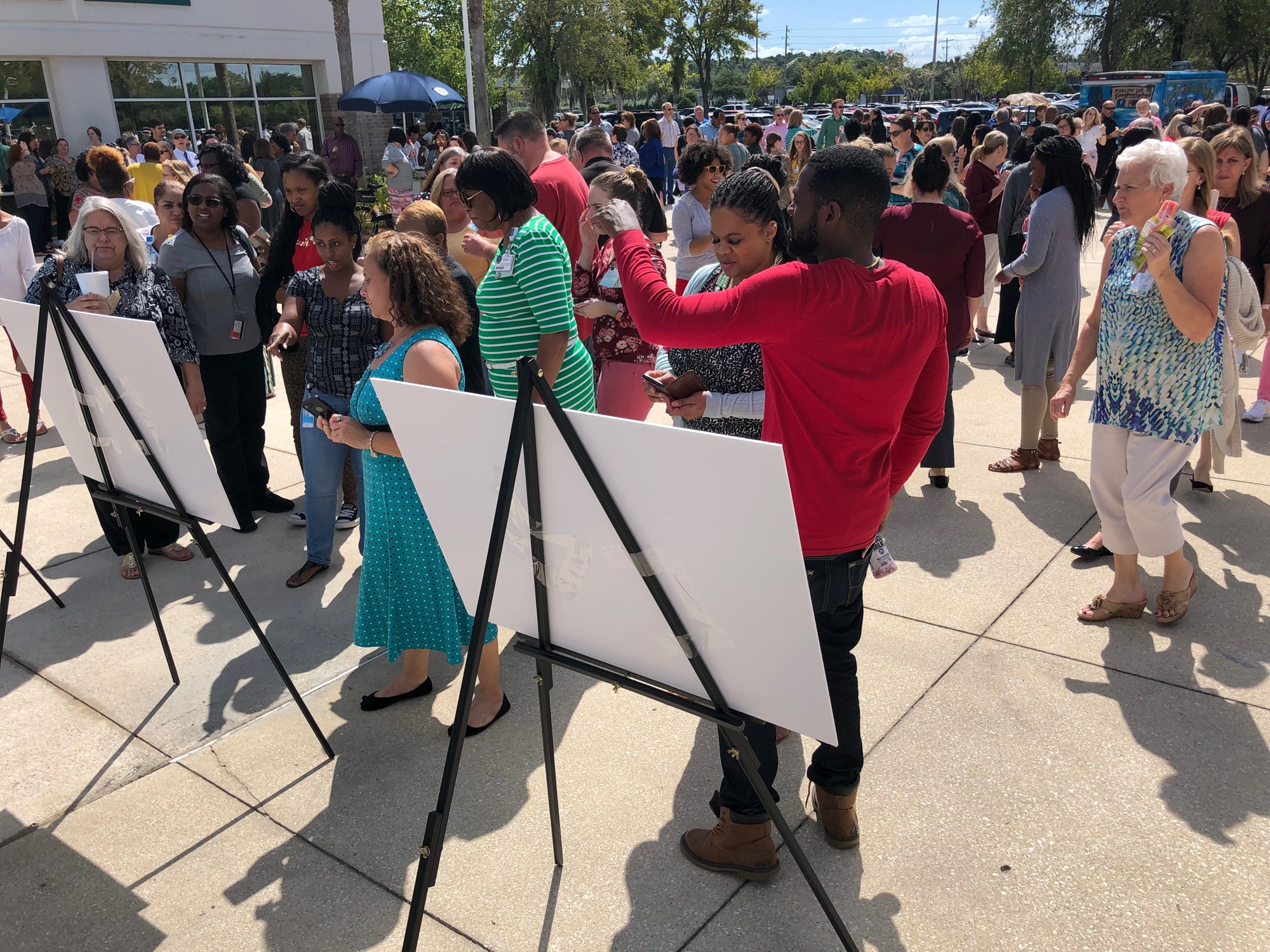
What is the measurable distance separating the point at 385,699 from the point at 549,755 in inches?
46.6

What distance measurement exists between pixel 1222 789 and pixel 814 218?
2251 millimetres

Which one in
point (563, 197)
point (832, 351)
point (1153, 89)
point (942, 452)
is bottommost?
point (942, 452)

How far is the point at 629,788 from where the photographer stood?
3.07m

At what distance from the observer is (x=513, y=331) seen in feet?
11.9

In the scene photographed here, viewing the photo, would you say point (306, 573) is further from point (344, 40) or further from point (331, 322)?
point (344, 40)

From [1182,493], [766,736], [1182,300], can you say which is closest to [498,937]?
[766,736]

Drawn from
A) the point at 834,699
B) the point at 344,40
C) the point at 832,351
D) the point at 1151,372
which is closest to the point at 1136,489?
the point at 1151,372

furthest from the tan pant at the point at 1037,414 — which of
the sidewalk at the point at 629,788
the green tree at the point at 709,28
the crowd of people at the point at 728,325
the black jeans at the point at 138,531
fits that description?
the green tree at the point at 709,28

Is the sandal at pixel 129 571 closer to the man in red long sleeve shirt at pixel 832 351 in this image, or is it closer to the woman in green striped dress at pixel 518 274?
the woman in green striped dress at pixel 518 274

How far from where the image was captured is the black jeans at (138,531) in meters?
4.77

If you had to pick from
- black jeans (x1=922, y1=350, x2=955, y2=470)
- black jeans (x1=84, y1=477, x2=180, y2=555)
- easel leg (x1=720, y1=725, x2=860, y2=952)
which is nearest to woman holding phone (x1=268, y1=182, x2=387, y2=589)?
black jeans (x1=84, y1=477, x2=180, y2=555)

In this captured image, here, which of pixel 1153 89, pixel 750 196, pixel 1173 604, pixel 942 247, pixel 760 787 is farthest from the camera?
pixel 1153 89

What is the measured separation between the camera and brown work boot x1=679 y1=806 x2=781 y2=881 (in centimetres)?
263

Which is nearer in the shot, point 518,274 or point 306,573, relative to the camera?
point 518,274
